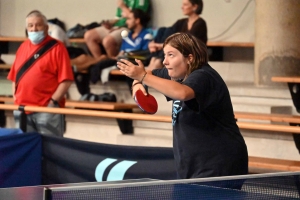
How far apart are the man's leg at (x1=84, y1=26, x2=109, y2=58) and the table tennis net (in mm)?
6472

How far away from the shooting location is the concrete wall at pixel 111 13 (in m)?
9.59

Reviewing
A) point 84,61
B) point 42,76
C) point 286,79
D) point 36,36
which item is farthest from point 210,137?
point 84,61

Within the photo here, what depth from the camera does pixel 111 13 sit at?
11.1m

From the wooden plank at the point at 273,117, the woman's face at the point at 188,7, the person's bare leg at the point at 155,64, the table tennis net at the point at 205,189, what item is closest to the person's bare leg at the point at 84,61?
the person's bare leg at the point at 155,64

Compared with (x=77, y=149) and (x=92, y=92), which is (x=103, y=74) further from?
(x=77, y=149)

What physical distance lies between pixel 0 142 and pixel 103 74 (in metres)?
3.26

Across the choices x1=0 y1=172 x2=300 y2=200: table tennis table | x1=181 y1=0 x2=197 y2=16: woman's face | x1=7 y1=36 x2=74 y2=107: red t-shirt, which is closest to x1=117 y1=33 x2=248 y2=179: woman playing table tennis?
x1=0 y1=172 x2=300 y2=200: table tennis table

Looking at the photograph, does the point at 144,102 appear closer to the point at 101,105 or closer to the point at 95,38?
the point at 101,105

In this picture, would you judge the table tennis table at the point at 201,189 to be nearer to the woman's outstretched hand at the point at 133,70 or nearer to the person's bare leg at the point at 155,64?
the woman's outstretched hand at the point at 133,70

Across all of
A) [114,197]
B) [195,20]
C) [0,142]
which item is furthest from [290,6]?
[114,197]

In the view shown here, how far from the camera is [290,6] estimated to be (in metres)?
7.86

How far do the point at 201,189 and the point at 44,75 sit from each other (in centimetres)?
383

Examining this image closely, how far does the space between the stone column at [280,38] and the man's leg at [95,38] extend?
108 inches

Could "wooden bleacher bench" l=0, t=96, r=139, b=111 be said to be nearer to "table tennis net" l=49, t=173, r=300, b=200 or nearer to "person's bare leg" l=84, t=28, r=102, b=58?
"person's bare leg" l=84, t=28, r=102, b=58
